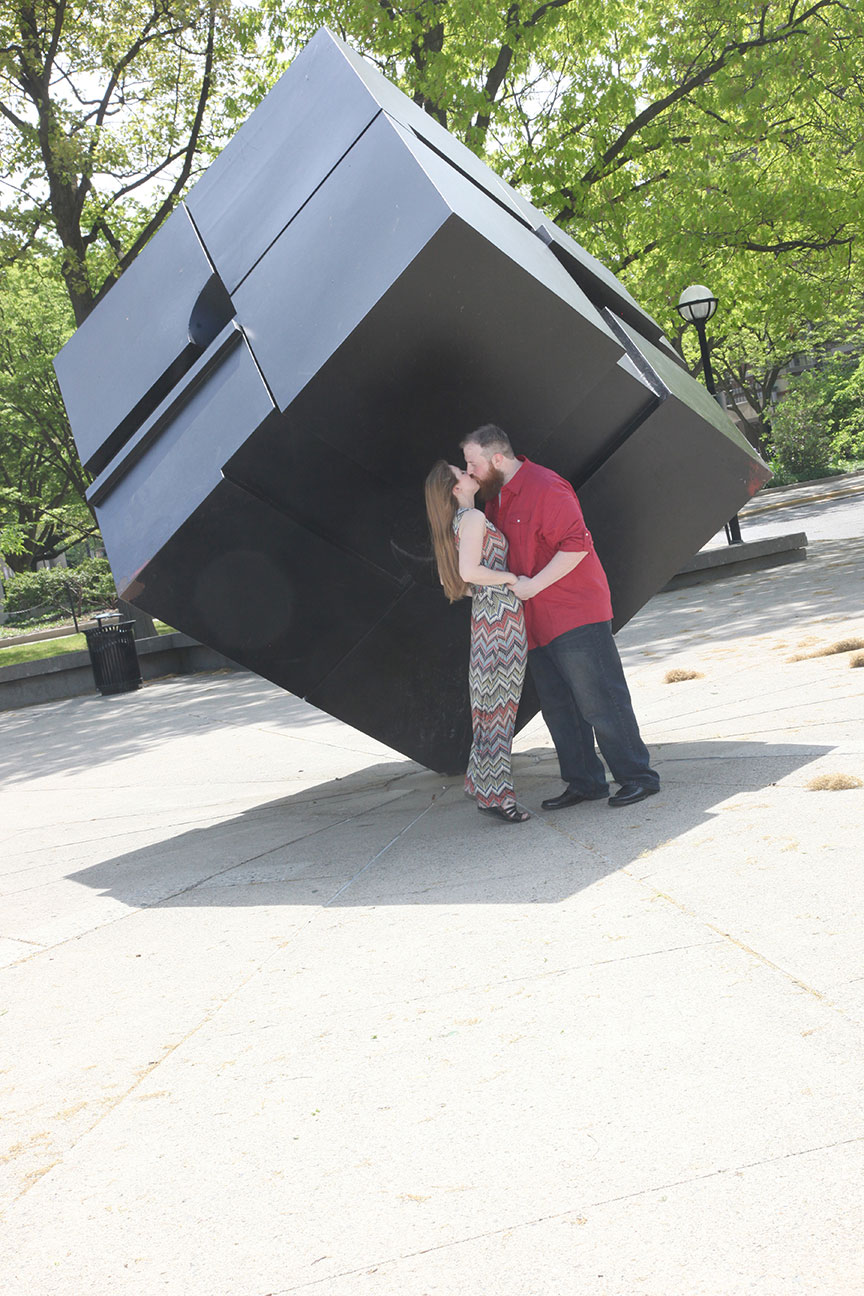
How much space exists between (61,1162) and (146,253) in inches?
180

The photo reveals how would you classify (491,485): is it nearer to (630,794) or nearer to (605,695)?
(605,695)

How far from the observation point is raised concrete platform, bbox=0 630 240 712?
16.7 m

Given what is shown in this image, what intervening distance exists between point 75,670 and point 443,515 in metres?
12.9

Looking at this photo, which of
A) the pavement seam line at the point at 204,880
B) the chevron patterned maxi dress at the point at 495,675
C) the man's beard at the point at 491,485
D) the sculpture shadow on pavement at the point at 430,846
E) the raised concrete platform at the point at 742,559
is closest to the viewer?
the sculpture shadow on pavement at the point at 430,846

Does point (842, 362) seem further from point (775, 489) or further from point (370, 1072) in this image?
point (370, 1072)

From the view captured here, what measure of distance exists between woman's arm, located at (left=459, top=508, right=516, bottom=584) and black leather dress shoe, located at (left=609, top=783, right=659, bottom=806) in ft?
3.46

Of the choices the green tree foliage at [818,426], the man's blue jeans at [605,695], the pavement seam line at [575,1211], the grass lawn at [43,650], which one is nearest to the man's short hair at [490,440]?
the man's blue jeans at [605,695]

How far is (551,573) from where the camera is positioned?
497 cm

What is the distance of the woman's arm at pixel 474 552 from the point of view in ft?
16.5

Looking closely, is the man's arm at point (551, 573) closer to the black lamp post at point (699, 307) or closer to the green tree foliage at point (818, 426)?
the black lamp post at point (699, 307)

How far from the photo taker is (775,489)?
112ft

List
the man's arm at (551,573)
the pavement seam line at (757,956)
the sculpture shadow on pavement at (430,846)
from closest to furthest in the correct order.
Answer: the pavement seam line at (757,956)
the sculpture shadow on pavement at (430,846)
the man's arm at (551,573)

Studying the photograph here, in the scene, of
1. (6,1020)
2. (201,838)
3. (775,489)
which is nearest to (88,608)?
(775,489)

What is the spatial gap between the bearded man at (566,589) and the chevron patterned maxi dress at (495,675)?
10 cm
